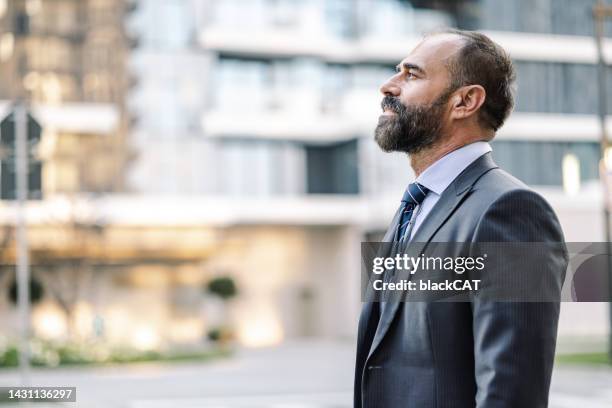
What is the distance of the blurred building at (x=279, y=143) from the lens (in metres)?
39.4

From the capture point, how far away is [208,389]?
66.7ft

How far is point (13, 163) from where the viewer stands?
11594mm

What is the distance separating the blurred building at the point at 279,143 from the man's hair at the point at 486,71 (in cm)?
3596

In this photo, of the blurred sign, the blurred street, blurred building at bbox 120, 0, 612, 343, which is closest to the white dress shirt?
the blurred sign

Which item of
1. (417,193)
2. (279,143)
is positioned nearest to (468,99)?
Result: (417,193)

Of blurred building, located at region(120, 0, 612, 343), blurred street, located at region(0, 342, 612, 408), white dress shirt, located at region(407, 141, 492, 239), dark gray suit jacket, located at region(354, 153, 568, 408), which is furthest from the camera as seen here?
blurred building, located at region(120, 0, 612, 343)

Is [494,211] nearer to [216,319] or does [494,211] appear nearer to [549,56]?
[216,319]

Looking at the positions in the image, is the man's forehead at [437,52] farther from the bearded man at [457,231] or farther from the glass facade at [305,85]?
the glass facade at [305,85]

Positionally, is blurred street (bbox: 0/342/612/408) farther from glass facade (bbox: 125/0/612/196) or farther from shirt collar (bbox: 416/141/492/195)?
shirt collar (bbox: 416/141/492/195)

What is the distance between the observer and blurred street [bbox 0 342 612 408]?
680 inches

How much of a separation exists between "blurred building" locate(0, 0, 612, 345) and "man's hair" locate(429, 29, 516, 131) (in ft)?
118

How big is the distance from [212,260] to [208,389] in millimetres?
21240

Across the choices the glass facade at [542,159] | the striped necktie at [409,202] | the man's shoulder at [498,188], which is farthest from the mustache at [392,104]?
the glass facade at [542,159]

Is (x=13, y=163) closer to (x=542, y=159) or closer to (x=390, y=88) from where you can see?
(x=390, y=88)
